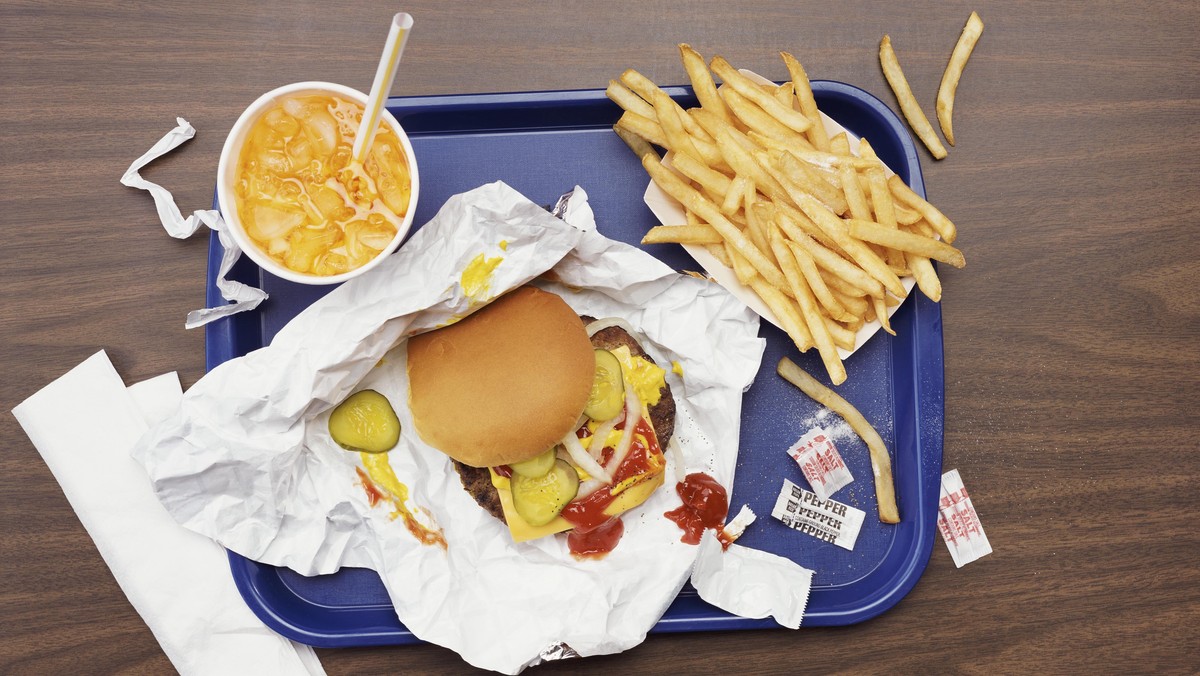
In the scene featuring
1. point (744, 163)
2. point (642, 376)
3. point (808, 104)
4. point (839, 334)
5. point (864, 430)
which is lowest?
point (864, 430)

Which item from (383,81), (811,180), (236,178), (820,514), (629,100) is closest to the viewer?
(383,81)

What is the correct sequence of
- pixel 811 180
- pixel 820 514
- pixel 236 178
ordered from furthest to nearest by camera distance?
pixel 820 514
pixel 811 180
pixel 236 178

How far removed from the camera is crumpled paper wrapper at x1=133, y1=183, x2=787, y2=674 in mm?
1712

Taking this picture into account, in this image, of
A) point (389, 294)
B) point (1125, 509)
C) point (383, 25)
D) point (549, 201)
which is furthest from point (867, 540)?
point (383, 25)

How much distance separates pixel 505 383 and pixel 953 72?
4.45 feet

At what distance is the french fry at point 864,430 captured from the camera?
1.85 metres

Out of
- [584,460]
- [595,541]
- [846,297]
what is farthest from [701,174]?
[595,541]

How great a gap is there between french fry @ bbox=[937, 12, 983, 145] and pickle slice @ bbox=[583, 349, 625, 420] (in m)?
1.04

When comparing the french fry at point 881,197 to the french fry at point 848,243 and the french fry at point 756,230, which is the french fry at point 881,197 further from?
the french fry at point 756,230

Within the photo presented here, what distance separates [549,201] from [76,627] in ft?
5.20

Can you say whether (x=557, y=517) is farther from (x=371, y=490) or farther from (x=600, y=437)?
(x=371, y=490)

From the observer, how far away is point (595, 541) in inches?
73.4

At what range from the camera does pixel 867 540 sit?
6.25 ft

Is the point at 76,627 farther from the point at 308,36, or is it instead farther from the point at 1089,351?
the point at 1089,351
